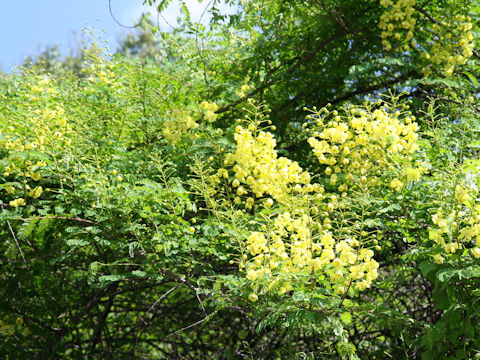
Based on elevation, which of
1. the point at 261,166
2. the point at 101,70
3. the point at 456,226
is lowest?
the point at 456,226

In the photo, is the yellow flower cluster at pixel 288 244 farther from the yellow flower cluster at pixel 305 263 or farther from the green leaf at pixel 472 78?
the green leaf at pixel 472 78

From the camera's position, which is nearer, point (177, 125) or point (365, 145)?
point (365, 145)

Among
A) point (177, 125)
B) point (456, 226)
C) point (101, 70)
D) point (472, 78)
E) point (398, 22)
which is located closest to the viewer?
point (456, 226)

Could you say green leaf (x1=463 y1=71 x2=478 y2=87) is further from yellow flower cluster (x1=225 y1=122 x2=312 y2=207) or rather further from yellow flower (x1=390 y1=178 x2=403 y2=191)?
yellow flower cluster (x1=225 y1=122 x2=312 y2=207)

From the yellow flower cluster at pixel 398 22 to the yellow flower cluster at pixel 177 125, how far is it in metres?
1.69

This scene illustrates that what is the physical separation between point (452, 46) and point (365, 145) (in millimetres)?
1459

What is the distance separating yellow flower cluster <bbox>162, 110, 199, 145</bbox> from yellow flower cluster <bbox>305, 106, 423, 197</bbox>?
0.75 meters

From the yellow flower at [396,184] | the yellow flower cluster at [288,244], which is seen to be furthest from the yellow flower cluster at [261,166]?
the yellow flower at [396,184]

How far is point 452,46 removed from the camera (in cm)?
384

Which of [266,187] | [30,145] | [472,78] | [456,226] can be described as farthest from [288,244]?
[472,78]

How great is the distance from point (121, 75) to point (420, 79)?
218 centimetres

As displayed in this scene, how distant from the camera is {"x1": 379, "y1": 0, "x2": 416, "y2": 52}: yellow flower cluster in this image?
3.82 metres

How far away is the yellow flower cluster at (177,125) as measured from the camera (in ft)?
10.4

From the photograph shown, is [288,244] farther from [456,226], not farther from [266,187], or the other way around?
[456,226]
